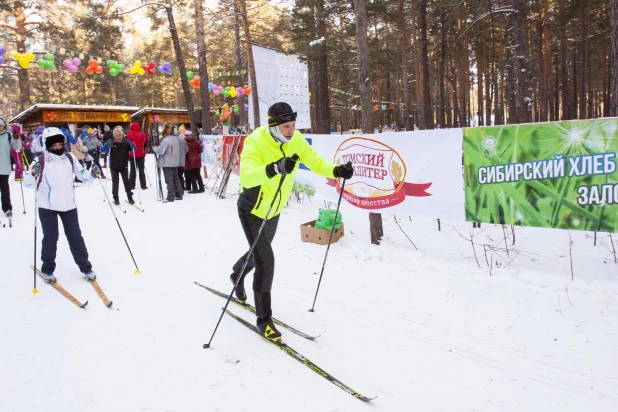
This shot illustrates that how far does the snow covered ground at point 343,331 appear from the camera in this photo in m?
2.88

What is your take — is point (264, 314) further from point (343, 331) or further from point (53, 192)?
point (53, 192)

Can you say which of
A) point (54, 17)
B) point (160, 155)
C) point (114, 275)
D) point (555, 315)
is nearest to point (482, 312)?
point (555, 315)

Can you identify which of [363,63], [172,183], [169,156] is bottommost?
[172,183]

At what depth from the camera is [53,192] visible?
488 centimetres

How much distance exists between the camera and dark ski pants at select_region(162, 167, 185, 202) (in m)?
10.9

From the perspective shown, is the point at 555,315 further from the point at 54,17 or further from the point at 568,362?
the point at 54,17

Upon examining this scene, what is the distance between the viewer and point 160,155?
35.3ft

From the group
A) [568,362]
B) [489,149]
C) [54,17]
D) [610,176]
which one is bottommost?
[568,362]

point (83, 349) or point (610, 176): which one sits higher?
point (610, 176)

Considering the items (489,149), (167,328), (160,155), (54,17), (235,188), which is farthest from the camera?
(54,17)

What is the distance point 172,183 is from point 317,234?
5.86m

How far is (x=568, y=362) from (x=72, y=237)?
5.32 m

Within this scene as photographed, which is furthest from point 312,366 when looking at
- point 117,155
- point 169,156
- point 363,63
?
point 169,156

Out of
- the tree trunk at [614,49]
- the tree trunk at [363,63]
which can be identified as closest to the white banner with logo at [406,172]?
the tree trunk at [363,63]
